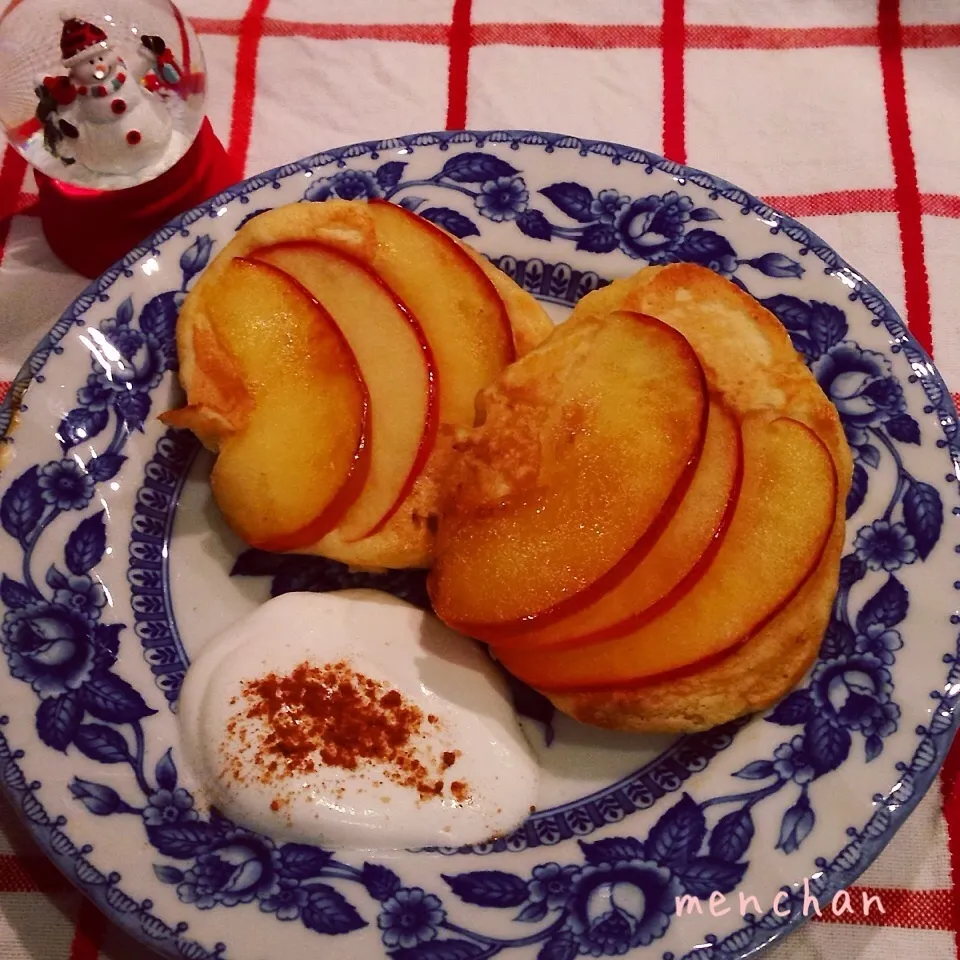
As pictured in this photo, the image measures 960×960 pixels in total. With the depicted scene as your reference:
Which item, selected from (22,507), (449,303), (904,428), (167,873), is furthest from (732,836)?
(22,507)

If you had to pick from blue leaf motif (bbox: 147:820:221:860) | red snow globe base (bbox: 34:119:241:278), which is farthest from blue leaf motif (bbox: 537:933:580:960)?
red snow globe base (bbox: 34:119:241:278)

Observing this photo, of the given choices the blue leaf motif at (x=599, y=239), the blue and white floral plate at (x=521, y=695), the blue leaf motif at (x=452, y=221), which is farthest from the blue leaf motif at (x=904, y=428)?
the blue leaf motif at (x=452, y=221)

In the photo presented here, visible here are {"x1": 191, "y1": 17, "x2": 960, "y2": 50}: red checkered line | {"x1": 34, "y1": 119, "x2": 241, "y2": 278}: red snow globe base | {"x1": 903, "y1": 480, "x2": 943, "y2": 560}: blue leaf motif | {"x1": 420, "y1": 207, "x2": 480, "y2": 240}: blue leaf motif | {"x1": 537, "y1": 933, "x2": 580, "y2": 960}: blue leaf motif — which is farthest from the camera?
{"x1": 191, "y1": 17, "x2": 960, "y2": 50}: red checkered line

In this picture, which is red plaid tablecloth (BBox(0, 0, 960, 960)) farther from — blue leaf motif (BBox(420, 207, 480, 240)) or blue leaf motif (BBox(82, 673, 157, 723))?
blue leaf motif (BBox(82, 673, 157, 723))

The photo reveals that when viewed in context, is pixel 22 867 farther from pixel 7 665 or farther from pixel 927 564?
pixel 927 564

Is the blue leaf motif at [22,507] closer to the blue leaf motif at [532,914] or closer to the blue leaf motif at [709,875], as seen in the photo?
the blue leaf motif at [532,914]

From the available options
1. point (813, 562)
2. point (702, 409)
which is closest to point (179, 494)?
point (702, 409)
